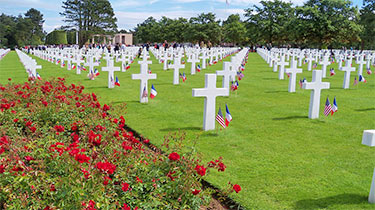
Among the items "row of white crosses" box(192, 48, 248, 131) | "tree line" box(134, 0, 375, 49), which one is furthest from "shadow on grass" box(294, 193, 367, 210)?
"tree line" box(134, 0, 375, 49)

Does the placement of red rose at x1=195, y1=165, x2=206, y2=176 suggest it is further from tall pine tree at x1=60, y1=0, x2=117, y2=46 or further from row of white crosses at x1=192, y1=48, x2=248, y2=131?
tall pine tree at x1=60, y1=0, x2=117, y2=46

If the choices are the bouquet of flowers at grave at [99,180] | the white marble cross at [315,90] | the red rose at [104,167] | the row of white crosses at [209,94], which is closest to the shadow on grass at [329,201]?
the bouquet of flowers at grave at [99,180]

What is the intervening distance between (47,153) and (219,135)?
4.06 meters

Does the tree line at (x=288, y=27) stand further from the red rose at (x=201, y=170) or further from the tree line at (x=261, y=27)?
the red rose at (x=201, y=170)

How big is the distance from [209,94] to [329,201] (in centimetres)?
355

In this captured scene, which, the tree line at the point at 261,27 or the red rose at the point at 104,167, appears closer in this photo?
the red rose at the point at 104,167

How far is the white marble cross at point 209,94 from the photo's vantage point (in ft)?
24.1

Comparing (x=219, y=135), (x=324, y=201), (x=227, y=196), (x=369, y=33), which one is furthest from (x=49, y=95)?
(x=369, y=33)

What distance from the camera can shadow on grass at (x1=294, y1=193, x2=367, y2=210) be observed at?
169 inches

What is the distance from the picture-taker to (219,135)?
7.39 meters

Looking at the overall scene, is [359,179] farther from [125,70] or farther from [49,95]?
[125,70]

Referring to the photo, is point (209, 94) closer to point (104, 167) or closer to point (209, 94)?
point (209, 94)

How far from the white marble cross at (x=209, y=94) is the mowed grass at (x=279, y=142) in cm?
25

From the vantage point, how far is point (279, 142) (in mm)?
6902
